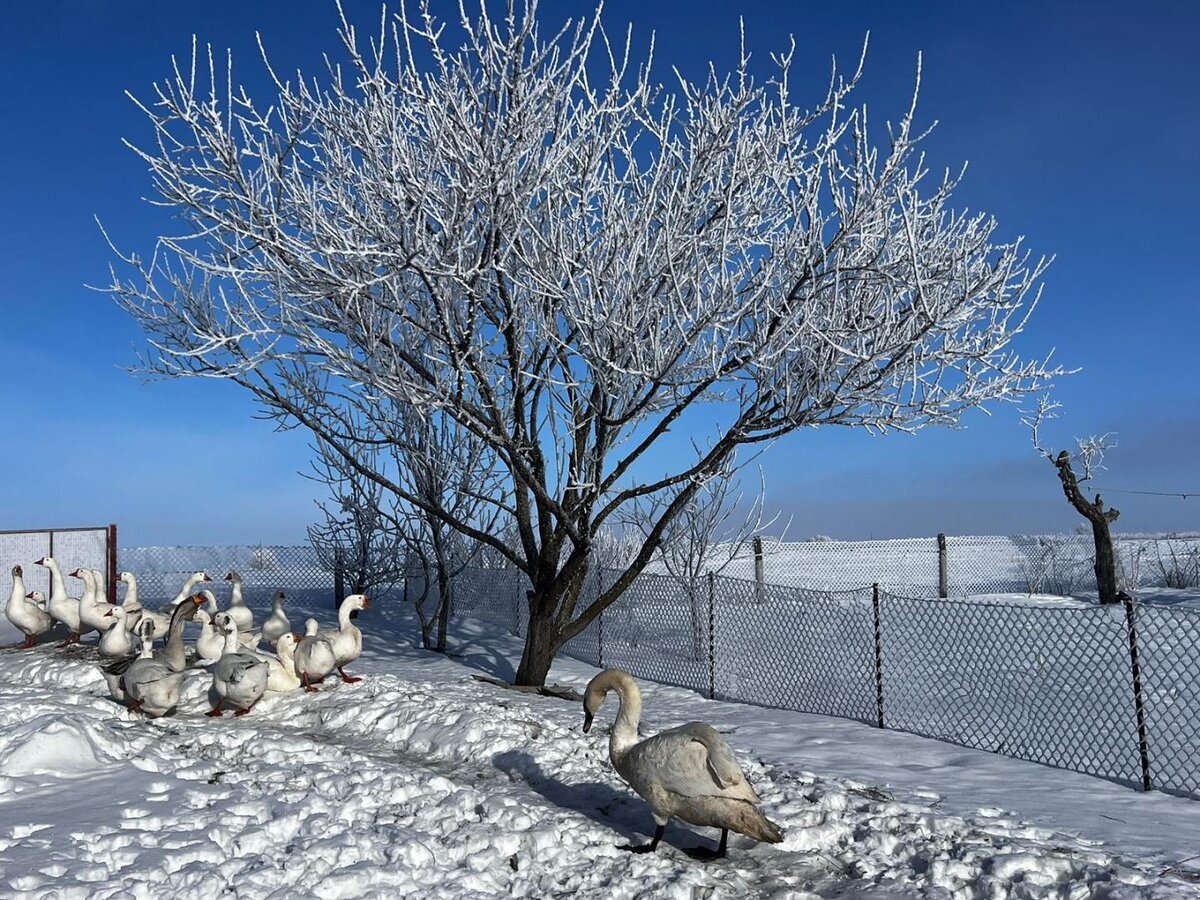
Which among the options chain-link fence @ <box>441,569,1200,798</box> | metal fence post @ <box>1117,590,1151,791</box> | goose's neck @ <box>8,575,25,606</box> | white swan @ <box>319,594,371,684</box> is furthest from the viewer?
goose's neck @ <box>8,575,25,606</box>

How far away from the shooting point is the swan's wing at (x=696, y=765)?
4.62m

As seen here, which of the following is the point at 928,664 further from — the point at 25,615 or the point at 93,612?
the point at 25,615

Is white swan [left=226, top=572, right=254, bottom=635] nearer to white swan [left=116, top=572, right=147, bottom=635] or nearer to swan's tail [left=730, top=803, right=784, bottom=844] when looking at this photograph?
white swan [left=116, top=572, right=147, bottom=635]

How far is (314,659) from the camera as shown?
8461 mm

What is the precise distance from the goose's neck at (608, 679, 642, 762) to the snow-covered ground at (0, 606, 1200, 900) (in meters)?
0.53

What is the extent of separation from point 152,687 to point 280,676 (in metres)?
1.15

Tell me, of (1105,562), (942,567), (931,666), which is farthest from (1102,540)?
(931,666)

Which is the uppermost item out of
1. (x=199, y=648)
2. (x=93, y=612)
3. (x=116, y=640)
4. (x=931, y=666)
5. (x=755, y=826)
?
(x=93, y=612)

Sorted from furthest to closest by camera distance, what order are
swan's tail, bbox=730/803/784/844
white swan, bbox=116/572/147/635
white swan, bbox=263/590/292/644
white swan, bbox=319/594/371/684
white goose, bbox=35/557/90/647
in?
white goose, bbox=35/557/90/647, white swan, bbox=263/590/292/644, white swan, bbox=116/572/147/635, white swan, bbox=319/594/371/684, swan's tail, bbox=730/803/784/844

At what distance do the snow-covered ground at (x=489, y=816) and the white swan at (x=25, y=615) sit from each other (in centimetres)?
415

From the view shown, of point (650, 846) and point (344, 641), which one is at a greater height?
point (344, 641)

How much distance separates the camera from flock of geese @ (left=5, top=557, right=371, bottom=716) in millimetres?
7758

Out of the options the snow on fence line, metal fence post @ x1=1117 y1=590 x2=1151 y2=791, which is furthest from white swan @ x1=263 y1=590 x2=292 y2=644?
metal fence post @ x1=1117 y1=590 x2=1151 y2=791

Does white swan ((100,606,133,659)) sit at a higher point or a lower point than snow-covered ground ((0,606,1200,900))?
higher
